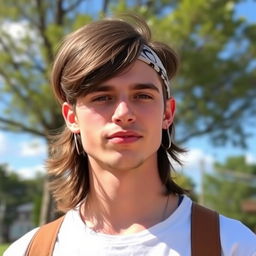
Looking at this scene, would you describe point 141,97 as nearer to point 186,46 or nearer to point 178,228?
point 178,228

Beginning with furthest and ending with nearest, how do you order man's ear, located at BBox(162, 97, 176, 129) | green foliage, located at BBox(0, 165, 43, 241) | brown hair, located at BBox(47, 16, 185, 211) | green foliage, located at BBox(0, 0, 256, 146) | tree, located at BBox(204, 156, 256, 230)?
tree, located at BBox(204, 156, 256, 230)
green foliage, located at BBox(0, 165, 43, 241)
green foliage, located at BBox(0, 0, 256, 146)
man's ear, located at BBox(162, 97, 176, 129)
brown hair, located at BBox(47, 16, 185, 211)

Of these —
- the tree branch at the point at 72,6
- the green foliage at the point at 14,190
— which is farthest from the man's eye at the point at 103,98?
the green foliage at the point at 14,190

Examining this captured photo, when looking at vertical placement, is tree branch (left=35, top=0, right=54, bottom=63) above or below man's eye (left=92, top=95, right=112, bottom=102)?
above

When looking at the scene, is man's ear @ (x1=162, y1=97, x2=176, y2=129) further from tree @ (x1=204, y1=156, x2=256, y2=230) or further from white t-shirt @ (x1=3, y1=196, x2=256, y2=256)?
tree @ (x1=204, y1=156, x2=256, y2=230)

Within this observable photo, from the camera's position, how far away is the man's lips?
54.3 inches

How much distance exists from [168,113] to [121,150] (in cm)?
27

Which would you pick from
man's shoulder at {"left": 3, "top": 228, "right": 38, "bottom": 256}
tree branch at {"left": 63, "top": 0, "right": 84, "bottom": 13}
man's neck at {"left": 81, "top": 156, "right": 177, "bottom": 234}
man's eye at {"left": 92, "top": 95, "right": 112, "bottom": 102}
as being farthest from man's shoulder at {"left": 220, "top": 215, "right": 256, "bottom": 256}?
tree branch at {"left": 63, "top": 0, "right": 84, "bottom": 13}

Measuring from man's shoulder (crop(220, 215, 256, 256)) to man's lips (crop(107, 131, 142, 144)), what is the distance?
0.99ft

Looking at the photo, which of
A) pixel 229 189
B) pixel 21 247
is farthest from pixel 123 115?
pixel 229 189

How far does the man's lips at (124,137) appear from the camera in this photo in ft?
4.53

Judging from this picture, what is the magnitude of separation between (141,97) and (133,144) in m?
0.13

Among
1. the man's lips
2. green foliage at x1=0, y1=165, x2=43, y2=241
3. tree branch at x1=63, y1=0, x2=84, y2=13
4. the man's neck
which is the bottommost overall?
the man's neck

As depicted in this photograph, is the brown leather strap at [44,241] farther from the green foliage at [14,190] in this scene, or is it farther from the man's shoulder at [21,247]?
the green foliage at [14,190]

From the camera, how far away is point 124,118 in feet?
4.50
